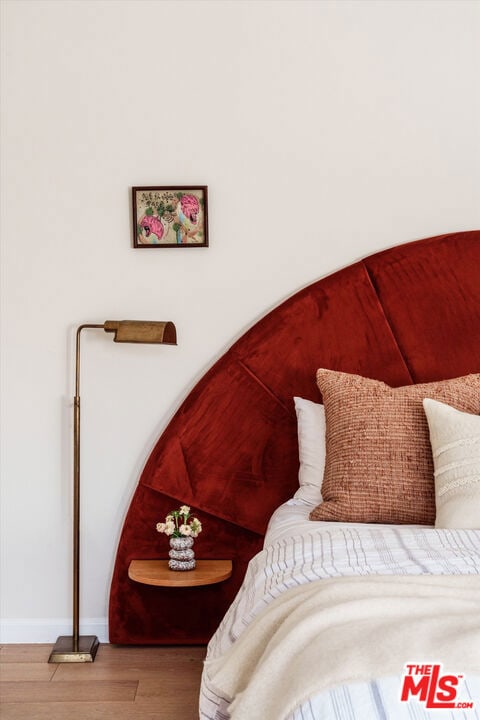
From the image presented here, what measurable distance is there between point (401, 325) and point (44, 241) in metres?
1.42

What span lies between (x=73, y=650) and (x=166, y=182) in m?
1.79

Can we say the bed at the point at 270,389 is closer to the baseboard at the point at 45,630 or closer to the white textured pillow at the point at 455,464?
the baseboard at the point at 45,630

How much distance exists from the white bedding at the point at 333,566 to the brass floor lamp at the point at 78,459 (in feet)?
A: 3.08

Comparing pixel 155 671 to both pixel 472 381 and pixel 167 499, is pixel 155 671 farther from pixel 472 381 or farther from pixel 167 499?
pixel 472 381

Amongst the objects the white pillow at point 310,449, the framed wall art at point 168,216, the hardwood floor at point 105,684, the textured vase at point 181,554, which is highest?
the framed wall art at point 168,216

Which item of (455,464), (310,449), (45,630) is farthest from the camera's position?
(45,630)

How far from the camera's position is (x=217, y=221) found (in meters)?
3.04

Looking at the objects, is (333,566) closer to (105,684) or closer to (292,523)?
(292,523)

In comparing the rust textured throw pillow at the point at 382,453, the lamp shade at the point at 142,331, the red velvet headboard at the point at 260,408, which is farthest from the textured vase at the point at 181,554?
the lamp shade at the point at 142,331

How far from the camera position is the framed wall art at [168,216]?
3.03 m

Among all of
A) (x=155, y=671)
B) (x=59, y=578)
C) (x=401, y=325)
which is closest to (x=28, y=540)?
(x=59, y=578)

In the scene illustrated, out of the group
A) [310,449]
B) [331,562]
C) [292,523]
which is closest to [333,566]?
[331,562]

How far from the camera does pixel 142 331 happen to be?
281 cm
